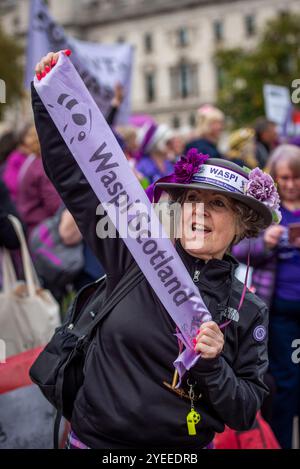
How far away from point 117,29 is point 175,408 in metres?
83.5

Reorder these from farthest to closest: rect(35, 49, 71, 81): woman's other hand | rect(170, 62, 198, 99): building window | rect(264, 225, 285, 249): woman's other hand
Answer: rect(170, 62, 198, 99): building window < rect(264, 225, 285, 249): woman's other hand < rect(35, 49, 71, 81): woman's other hand

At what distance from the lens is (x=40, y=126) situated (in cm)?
233

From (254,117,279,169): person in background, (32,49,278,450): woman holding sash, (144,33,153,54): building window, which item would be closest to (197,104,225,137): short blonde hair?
(254,117,279,169): person in background

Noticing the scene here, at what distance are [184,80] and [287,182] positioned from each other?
77820mm

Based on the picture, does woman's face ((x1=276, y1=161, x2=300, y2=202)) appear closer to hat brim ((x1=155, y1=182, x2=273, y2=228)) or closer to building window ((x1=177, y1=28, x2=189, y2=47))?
hat brim ((x1=155, y1=182, x2=273, y2=228))

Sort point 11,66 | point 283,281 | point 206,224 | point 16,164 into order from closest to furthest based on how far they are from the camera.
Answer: point 206,224, point 283,281, point 16,164, point 11,66

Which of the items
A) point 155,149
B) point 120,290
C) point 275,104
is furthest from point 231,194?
point 275,104

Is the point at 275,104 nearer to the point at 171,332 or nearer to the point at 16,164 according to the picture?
the point at 16,164

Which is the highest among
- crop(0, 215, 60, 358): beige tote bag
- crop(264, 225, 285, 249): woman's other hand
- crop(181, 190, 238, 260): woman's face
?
crop(181, 190, 238, 260): woman's face

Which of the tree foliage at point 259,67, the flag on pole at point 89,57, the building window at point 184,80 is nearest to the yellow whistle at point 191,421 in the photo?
the flag on pole at point 89,57

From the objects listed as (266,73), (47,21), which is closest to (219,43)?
(266,73)

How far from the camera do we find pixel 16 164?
6.51 meters

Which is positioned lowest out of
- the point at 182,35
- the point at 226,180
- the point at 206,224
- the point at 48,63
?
the point at 182,35

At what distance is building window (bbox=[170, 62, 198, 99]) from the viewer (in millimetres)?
79688
